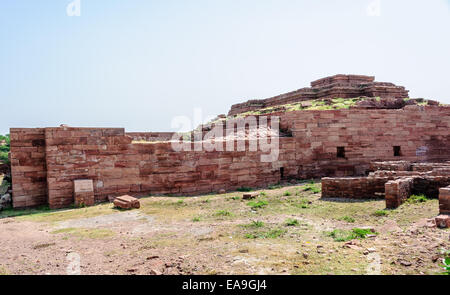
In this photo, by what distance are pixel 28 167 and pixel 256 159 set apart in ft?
23.9

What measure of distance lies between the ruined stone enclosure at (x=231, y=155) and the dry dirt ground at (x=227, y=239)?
2.90ft

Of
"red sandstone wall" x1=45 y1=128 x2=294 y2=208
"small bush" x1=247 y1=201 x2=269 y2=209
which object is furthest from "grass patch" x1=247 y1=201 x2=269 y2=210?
"red sandstone wall" x1=45 y1=128 x2=294 y2=208

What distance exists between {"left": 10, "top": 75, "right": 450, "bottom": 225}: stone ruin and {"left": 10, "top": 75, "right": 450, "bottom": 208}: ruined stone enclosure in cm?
3

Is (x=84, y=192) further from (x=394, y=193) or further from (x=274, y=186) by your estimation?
(x=394, y=193)

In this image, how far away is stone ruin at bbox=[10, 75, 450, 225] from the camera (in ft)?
29.2

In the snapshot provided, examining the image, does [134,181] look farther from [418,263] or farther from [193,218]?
[418,263]

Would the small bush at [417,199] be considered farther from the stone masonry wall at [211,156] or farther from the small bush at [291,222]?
the stone masonry wall at [211,156]

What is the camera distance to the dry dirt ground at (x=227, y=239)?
14.0ft

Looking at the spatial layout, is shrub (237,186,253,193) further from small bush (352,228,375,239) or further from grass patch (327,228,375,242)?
small bush (352,228,375,239)

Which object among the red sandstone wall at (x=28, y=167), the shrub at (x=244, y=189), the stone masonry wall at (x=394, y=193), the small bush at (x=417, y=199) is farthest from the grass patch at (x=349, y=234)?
the red sandstone wall at (x=28, y=167)

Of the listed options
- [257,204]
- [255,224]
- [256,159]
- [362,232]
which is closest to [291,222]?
[255,224]

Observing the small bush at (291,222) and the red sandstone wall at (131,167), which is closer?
the small bush at (291,222)

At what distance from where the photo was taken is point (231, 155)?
11.5 m

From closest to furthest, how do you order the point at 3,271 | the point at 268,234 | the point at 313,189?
the point at 3,271 → the point at 268,234 → the point at 313,189
